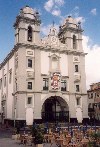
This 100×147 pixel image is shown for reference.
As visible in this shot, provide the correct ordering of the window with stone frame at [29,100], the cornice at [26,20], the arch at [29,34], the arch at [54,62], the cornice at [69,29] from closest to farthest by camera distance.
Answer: the window with stone frame at [29,100]
the cornice at [26,20]
the arch at [29,34]
the arch at [54,62]
the cornice at [69,29]

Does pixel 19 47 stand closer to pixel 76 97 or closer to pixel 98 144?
pixel 76 97

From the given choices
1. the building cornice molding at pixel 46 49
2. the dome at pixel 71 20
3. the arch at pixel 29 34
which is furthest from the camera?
the dome at pixel 71 20

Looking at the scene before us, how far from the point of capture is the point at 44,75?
38.1 meters

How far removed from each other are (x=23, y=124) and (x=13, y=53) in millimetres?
12232

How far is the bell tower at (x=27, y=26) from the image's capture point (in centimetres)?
3816

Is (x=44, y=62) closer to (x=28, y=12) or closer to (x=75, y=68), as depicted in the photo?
(x=75, y=68)

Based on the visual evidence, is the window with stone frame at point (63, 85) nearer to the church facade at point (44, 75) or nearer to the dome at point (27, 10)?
the church facade at point (44, 75)

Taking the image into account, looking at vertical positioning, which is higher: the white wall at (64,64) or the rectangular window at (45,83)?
the white wall at (64,64)

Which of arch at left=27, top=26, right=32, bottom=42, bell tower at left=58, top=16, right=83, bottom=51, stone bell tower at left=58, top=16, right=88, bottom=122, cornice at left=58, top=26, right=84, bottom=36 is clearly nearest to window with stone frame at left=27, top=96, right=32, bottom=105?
stone bell tower at left=58, top=16, right=88, bottom=122

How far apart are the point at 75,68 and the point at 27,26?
10728mm

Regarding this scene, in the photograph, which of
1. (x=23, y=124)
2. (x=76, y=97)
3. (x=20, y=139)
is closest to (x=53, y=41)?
(x=76, y=97)

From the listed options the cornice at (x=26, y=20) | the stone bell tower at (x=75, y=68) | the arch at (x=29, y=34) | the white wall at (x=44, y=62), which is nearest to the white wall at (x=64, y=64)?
the stone bell tower at (x=75, y=68)

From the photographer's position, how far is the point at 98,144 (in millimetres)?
11453

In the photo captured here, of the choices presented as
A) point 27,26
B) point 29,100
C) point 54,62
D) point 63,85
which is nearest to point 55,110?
point 63,85
